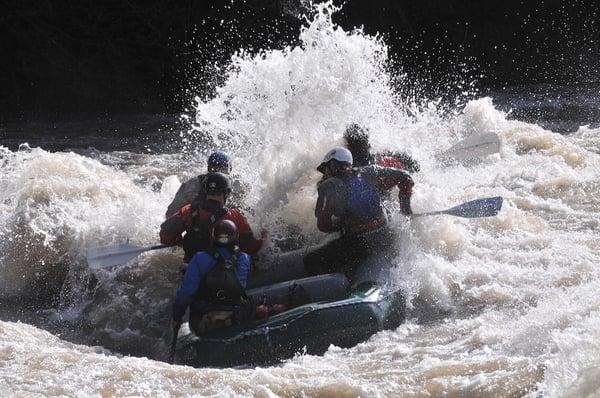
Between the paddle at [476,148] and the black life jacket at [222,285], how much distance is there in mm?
4795

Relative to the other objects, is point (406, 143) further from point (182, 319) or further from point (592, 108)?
point (592, 108)

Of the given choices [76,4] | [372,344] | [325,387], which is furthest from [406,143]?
[76,4]

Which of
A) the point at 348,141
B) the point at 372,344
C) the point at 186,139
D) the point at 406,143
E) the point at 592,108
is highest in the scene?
the point at 592,108

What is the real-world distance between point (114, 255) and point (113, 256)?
0.04ft

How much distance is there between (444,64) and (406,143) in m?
8.04

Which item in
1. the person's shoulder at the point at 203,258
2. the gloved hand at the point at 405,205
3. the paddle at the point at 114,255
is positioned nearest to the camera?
the person's shoulder at the point at 203,258

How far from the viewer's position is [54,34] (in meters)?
17.5

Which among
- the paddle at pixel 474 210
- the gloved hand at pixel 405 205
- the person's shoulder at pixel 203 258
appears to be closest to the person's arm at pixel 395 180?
the gloved hand at pixel 405 205

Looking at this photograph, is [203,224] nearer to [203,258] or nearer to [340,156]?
[203,258]

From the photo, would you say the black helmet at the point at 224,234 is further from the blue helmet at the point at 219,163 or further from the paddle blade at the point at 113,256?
the blue helmet at the point at 219,163

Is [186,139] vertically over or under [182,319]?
over

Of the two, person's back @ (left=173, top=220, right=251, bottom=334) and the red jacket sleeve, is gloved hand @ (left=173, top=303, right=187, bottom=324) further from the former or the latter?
the red jacket sleeve

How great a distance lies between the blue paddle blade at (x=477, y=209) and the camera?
8.16m

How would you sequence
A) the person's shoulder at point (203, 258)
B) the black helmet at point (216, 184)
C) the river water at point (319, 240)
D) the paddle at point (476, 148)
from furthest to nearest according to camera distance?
1. the paddle at point (476, 148)
2. the black helmet at point (216, 184)
3. the person's shoulder at point (203, 258)
4. the river water at point (319, 240)
